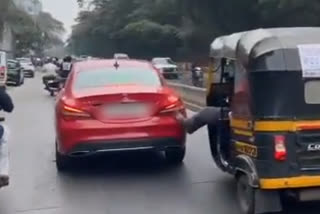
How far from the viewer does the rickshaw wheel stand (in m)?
6.53

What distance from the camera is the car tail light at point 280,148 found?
6.12m

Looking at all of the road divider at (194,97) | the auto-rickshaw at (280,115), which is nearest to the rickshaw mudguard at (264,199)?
the auto-rickshaw at (280,115)

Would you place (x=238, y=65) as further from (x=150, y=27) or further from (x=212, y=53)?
(x=150, y=27)

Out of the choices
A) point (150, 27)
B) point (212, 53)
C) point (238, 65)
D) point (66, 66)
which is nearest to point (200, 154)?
point (212, 53)

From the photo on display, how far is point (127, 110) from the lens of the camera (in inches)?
354

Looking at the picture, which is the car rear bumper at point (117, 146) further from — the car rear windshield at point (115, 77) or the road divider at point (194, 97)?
the road divider at point (194, 97)

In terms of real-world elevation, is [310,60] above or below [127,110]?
above

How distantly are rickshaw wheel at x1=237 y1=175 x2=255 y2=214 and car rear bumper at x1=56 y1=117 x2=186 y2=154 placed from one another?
2.06m

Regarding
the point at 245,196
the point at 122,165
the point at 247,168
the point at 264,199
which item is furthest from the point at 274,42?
the point at 122,165

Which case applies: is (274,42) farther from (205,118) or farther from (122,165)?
(122,165)

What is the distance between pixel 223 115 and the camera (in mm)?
Result: 7801

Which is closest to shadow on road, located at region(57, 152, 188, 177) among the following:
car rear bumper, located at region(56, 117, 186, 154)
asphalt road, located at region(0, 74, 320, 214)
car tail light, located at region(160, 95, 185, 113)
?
asphalt road, located at region(0, 74, 320, 214)

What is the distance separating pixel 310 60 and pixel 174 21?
3075 inches

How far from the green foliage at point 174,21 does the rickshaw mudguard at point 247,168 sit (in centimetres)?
3936
